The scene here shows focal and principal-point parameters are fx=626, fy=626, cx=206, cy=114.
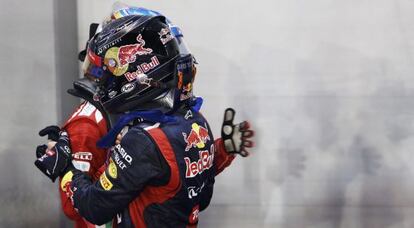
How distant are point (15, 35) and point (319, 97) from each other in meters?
1.62

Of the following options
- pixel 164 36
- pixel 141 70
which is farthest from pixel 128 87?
pixel 164 36

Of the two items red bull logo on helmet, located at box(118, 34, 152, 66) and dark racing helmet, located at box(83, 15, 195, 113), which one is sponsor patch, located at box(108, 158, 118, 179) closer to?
dark racing helmet, located at box(83, 15, 195, 113)

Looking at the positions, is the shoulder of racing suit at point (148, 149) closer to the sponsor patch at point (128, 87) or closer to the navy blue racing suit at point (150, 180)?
the navy blue racing suit at point (150, 180)

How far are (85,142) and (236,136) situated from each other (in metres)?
0.54

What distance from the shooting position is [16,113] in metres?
3.21

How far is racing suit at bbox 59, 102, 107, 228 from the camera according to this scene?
1.99m

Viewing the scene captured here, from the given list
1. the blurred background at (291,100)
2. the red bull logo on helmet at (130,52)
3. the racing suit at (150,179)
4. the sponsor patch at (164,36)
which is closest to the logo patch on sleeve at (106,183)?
the racing suit at (150,179)

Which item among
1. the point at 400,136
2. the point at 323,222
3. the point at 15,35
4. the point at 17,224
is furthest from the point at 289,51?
the point at 17,224

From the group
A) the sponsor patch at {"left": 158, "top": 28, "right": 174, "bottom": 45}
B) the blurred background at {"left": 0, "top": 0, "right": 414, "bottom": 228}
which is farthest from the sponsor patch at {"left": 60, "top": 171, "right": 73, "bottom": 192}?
the blurred background at {"left": 0, "top": 0, "right": 414, "bottom": 228}

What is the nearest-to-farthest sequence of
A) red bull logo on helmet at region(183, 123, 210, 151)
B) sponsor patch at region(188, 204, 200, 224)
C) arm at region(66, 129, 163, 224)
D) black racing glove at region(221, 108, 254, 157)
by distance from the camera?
arm at region(66, 129, 163, 224), red bull logo on helmet at region(183, 123, 210, 151), sponsor patch at region(188, 204, 200, 224), black racing glove at region(221, 108, 254, 157)

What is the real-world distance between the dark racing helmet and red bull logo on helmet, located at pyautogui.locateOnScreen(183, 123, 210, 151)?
11 cm

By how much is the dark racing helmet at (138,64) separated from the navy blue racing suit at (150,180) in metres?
0.09

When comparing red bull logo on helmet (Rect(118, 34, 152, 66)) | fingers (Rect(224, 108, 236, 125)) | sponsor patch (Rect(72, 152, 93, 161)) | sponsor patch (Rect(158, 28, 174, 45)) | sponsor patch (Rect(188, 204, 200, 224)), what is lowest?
sponsor patch (Rect(188, 204, 200, 224))

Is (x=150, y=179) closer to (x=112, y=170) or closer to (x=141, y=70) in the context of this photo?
(x=112, y=170)
